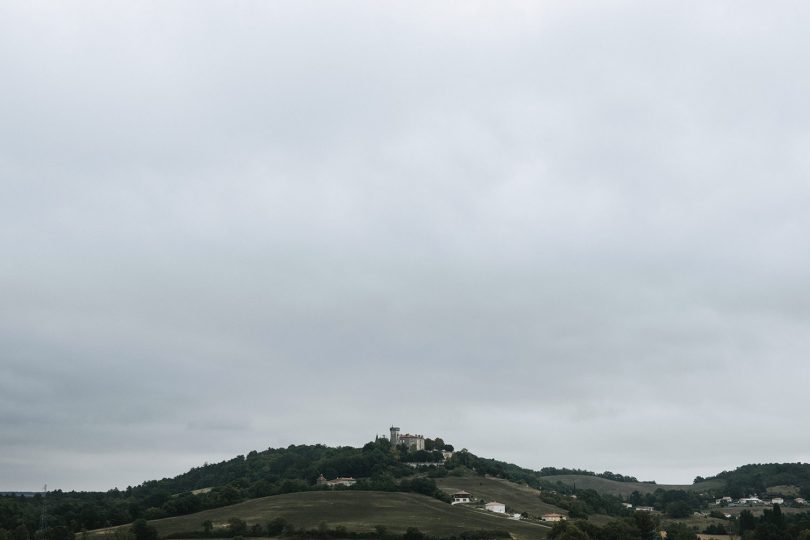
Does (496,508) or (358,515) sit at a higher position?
(496,508)

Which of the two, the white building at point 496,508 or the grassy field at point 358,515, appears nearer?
the grassy field at point 358,515

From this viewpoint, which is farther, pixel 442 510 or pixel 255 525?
pixel 442 510

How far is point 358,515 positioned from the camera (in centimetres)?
16200

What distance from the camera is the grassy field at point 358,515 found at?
151 meters

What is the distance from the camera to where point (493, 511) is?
19412cm

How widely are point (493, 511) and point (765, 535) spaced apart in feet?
204

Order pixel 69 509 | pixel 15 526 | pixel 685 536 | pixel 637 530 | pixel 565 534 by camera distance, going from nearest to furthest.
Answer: pixel 565 534 → pixel 637 530 → pixel 685 536 → pixel 15 526 → pixel 69 509

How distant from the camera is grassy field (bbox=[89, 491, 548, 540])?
15088cm

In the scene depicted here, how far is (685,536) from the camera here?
154625mm

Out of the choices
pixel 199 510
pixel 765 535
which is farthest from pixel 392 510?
pixel 765 535

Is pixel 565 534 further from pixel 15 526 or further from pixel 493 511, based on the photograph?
pixel 15 526

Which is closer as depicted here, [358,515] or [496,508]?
[358,515]

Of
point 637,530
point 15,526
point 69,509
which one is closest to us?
point 637,530

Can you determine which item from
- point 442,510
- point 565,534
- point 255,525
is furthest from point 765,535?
point 255,525
